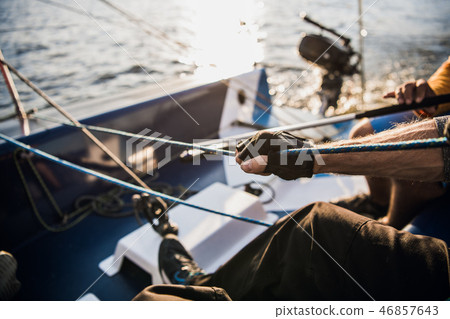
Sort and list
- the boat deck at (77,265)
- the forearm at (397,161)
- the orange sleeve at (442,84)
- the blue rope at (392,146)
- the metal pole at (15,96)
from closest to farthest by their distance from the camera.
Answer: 1. the blue rope at (392,146)
2. the forearm at (397,161)
3. the orange sleeve at (442,84)
4. the boat deck at (77,265)
5. the metal pole at (15,96)

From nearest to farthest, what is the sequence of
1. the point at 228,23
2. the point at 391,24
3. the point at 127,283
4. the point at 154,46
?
the point at 127,283, the point at 228,23, the point at 154,46, the point at 391,24

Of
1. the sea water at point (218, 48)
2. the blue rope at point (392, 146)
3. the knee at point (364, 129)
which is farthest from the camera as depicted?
the sea water at point (218, 48)

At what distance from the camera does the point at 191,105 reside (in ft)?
12.3

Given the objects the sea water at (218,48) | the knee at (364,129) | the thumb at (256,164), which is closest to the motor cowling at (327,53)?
the sea water at (218,48)

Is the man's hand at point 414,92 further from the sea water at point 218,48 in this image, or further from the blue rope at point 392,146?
the sea water at point 218,48

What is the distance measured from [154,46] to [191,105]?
11.8 metres

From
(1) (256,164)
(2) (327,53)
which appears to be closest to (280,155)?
(1) (256,164)

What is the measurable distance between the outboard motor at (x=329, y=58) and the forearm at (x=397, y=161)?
3.10m

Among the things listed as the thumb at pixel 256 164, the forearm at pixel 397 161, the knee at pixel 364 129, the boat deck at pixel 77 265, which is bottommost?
the boat deck at pixel 77 265

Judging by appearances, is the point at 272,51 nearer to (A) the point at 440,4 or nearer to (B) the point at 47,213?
(B) the point at 47,213

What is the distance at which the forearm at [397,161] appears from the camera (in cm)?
91

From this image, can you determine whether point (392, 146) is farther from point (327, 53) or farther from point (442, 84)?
point (327, 53)

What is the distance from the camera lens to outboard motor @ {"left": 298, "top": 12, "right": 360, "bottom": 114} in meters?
3.94
